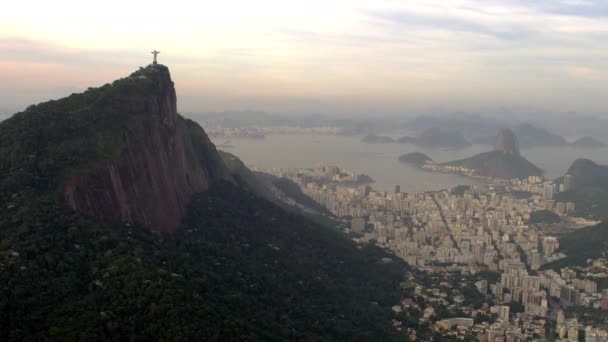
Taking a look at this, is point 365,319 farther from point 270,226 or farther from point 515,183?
point 515,183

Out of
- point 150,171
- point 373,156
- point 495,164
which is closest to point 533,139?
point 373,156

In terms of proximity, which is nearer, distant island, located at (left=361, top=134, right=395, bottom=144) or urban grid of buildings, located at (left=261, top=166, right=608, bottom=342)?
urban grid of buildings, located at (left=261, top=166, right=608, bottom=342)

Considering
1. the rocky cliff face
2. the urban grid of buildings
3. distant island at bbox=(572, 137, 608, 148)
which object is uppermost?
the rocky cliff face

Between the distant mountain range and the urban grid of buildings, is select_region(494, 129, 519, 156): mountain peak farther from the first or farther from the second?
the distant mountain range

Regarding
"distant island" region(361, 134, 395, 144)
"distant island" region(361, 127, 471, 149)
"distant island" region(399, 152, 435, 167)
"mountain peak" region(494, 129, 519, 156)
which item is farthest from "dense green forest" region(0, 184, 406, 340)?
"distant island" region(361, 134, 395, 144)

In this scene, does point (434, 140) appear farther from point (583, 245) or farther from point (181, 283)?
point (181, 283)

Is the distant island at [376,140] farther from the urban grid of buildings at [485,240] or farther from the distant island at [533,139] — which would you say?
the urban grid of buildings at [485,240]

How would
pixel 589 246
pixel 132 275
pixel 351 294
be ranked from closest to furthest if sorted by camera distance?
pixel 132 275 → pixel 351 294 → pixel 589 246

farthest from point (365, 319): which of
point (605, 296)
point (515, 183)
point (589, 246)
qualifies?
point (515, 183)
